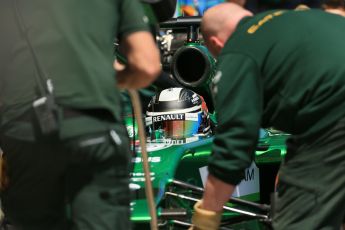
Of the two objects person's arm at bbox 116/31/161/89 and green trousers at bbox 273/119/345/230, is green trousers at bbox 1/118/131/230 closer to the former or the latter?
person's arm at bbox 116/31/161/89

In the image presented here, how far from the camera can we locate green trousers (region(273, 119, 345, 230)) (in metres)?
2.59

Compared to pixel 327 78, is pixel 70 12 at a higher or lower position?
higher

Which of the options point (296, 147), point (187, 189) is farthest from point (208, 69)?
point (296, 147)

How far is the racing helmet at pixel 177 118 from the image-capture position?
15.7 ft

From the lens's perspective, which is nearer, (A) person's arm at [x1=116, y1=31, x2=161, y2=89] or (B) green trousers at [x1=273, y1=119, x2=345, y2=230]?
(A) person's arm at [x1=116, y1=31, x2=161, y2=89]

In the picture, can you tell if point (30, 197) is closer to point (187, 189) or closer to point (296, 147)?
point (296, 147)

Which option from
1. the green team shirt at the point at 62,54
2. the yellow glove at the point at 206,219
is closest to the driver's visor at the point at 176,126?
the yellow glove at the point at 206,219

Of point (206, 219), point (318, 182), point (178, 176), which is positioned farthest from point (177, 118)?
point (318, 182)

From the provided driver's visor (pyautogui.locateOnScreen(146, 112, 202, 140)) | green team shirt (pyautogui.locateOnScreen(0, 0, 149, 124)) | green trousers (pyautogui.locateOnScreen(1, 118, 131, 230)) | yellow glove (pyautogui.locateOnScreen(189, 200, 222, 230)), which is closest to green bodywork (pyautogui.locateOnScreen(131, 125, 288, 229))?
driver's visor (pyautogui.locateOnScreen(146, 112, 202, 140))

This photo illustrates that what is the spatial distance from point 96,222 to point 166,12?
3.84ft

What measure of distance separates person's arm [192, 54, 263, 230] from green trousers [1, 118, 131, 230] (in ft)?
1.50

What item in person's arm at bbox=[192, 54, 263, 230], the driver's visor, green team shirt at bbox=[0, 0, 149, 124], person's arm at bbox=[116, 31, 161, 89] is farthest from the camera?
the driver's visor

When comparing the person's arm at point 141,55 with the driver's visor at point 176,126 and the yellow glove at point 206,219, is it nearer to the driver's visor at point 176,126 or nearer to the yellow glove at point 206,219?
the yellow glove at point 206,219

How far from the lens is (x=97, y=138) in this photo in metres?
2.13
